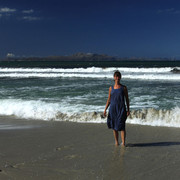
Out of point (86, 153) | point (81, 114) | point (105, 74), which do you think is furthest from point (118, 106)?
point (105, 74)

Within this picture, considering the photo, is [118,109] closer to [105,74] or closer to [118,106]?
[118,106]

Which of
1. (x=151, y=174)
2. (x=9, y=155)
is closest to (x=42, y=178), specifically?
(x=9, y=155)

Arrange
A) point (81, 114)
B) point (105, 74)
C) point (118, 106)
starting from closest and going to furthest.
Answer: point (118, 106) < point (81, 114) < point (105, 74)

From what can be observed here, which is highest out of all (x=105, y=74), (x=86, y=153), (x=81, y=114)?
(x=105, y=74)

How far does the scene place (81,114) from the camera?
25.0ft

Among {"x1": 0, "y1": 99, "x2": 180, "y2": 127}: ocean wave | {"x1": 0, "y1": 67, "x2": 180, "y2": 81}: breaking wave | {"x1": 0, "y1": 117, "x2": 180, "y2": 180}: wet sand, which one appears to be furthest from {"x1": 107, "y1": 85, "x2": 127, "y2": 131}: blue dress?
{"x1": 0, "y1": 67, "x2": 180, "y2": 81}: breaking wave

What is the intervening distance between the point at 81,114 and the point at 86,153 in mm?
3230

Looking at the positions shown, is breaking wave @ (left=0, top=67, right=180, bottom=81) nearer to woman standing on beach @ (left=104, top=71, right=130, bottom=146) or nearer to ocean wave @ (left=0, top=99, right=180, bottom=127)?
ocean wave @ (left=0, top=99, right=180, bottom=127)

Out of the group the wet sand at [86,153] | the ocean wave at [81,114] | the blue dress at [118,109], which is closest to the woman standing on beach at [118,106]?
the blue dress at [118,109]

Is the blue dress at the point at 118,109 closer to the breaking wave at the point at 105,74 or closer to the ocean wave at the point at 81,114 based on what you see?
the ocean wave at the point at 81,114

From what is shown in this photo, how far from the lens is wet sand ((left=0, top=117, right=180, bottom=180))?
3.56m

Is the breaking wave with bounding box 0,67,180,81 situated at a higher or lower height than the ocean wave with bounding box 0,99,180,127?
higher

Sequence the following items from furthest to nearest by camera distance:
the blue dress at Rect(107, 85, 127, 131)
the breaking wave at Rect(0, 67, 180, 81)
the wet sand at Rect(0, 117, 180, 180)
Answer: the breaking wave at Rect(0, 67, 180, 81)
the blue dress at Rect(107, 85, 127, 131)
the wet sand at Rect(0, 117, 180, 180)

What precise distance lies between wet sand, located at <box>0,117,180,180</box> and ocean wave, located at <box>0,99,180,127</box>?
0.54 m
